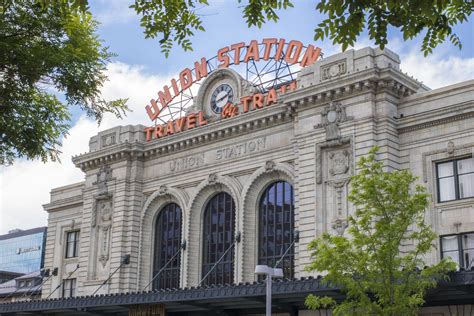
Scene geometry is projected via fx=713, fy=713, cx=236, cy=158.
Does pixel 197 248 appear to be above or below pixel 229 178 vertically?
below

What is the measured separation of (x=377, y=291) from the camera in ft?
73.5

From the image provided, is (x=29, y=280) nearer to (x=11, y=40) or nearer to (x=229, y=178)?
(x=229, y=178)

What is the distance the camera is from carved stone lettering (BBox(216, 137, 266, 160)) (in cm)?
4025

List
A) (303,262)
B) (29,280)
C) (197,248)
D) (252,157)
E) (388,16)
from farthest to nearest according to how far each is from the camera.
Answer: (29,280) → (197,248) → (252,157) → (303,262) → (388,16)

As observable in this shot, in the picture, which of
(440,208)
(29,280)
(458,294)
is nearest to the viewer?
(458,294)

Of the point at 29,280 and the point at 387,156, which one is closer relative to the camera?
the point at 387,156

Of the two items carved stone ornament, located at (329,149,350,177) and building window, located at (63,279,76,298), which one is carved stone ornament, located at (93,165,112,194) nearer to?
building window, located at (63,279,76,298)

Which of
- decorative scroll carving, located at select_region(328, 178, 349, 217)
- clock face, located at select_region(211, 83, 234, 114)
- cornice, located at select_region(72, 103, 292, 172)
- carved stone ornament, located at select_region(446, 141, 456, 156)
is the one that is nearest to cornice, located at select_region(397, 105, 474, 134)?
carved stone ornament, located at select_region(446, 141, 456, 156)

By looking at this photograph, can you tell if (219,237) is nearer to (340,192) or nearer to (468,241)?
(340,192)

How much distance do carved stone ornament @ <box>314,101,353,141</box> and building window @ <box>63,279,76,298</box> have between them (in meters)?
23.6

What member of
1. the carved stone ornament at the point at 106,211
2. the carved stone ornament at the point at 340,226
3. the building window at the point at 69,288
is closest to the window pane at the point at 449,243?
the carved stone ornament at the point at 340,226

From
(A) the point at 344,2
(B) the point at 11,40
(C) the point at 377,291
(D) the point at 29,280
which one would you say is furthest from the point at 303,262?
(D) the point at 29,280

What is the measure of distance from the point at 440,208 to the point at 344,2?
937 inches

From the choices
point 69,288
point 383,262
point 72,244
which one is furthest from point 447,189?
point 72,244
